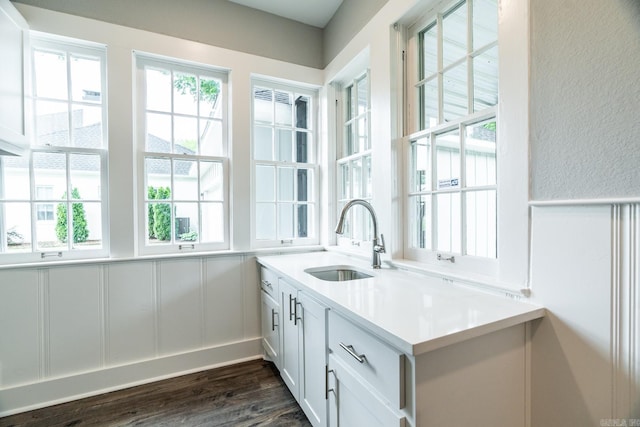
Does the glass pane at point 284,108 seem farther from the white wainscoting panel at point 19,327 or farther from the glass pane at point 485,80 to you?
the white wainscoting panel at point 19,327

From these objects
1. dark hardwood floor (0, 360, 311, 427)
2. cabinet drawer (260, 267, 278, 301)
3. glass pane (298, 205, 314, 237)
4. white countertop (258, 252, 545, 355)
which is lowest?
dark hardwood floor (0, 360, 311, 427)

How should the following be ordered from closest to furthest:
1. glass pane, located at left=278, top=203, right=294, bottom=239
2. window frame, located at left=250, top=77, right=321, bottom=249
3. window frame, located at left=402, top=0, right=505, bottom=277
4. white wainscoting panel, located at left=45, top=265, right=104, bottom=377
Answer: window frame, located at left=402, top=0, right=505, bottom=277
white wainscoting panel, located at left=45, top=265, right=104, bottom=377
window frame, located at left=250, top=77, right=321, bottom=249
glass pane, located at left=278, top=203, right=294, bottom=239

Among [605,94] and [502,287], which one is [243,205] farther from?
[605,94]

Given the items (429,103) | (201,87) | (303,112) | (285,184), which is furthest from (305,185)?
(429,103)

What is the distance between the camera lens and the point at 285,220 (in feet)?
8.68

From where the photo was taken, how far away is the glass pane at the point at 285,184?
263cm

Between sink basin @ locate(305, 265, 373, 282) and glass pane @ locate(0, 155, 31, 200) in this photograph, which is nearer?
glass pane @ locate(0, 155, 31, 200)

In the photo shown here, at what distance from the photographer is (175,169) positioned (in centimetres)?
226

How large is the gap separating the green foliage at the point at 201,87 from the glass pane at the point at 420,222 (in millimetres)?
1815

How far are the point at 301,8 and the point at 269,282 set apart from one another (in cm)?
231

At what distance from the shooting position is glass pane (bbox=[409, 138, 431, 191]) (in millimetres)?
1678

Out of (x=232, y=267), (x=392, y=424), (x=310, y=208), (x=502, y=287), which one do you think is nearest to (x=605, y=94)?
(x=502, y=287)

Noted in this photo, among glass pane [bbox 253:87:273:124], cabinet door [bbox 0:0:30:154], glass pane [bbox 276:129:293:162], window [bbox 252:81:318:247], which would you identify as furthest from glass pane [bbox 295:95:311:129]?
cabinet door [bbox 0:0:30:154]

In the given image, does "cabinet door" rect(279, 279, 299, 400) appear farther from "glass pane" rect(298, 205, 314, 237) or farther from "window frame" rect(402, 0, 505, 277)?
"glass pane" rect(298, 205, 314, 237)
